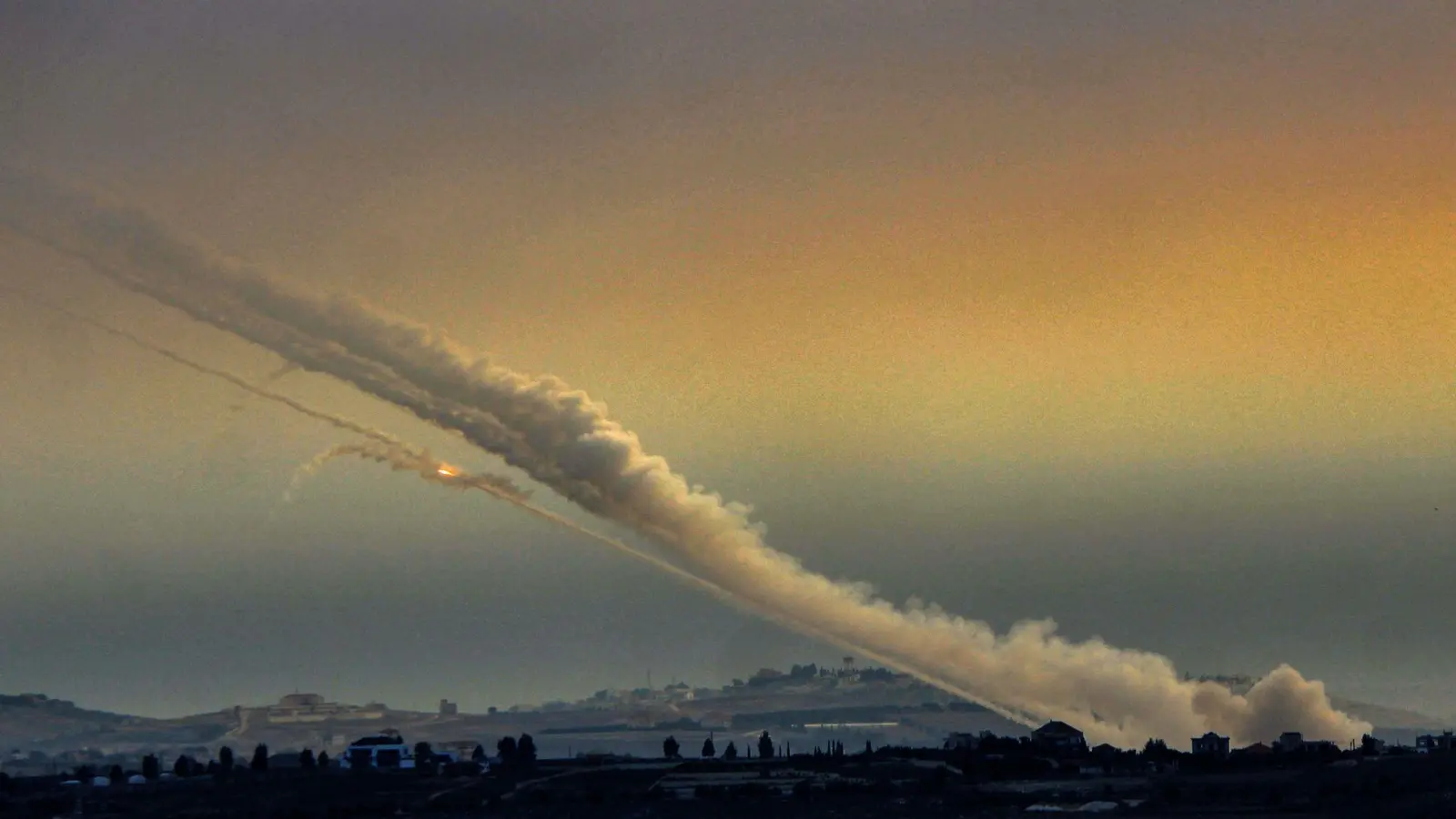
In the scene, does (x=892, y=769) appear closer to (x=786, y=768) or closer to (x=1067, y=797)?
(x=786, y=768)

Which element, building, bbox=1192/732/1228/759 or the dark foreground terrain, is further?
building, bbox=1192/732/1228/759

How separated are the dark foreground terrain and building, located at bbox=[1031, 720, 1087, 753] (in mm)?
12994

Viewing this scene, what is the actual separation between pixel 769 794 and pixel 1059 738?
4431 cm

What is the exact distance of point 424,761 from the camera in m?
194

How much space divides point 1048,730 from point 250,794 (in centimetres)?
7211

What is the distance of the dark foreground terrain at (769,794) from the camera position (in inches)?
5128

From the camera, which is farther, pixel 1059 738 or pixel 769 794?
pixel 1059 738

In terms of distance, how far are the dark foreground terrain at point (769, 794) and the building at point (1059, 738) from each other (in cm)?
1299

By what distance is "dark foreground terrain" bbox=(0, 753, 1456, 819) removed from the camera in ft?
427

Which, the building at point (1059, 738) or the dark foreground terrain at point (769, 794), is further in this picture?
the building at point (1059, 738)

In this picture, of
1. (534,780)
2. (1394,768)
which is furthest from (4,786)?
(1394,768)

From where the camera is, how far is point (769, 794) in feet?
480

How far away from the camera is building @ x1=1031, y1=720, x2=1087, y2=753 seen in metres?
Result: 178

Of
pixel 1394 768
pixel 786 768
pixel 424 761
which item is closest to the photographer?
pixel 1394 768
